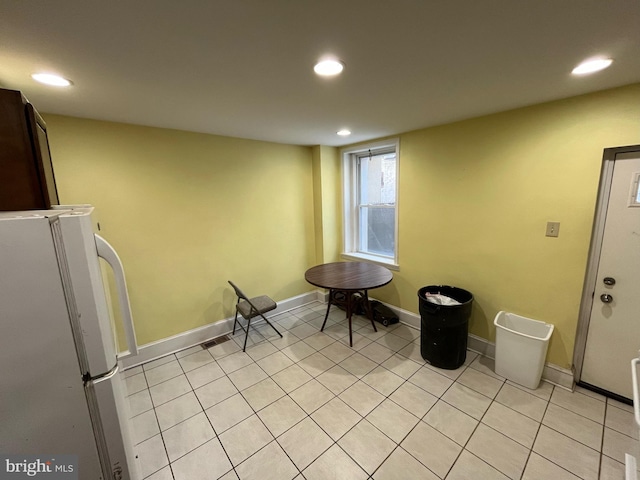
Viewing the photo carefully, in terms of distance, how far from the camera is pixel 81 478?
88 centimetres

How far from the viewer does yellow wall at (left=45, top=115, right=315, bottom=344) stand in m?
2.26

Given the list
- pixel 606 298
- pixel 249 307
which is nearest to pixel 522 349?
pixel 606 298

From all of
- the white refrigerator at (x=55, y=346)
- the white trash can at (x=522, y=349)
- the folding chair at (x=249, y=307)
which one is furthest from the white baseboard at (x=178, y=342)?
the white trash can at (x=522, y=349)

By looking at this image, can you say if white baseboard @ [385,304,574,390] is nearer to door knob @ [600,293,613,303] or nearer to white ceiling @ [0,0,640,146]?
door knob @ [600,293,613,303]

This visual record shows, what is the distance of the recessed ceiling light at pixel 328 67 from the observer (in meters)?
1.33

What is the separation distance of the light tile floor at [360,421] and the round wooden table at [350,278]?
63cm

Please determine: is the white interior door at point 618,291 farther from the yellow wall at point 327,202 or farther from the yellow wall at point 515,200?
the yellow wall at point 327,202

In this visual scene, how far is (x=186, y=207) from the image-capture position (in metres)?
2.75

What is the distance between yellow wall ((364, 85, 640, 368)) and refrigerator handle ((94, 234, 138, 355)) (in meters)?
2.77

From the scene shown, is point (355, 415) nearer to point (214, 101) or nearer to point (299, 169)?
point (214, 101)

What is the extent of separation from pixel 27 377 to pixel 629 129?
3317 millimetres

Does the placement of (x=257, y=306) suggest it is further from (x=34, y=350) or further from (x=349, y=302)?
(x=34, y=350)

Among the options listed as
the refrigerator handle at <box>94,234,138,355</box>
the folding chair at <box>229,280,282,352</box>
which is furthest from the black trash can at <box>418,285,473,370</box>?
the refrigerator handle at <box>94,234,138,355</box>

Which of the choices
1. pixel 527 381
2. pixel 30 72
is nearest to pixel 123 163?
pixel 30 72
